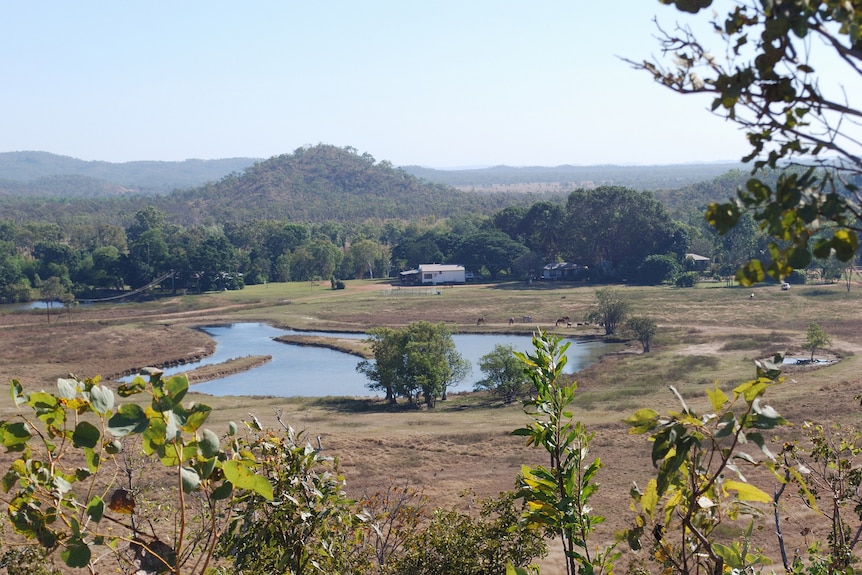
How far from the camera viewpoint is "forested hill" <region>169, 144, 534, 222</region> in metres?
143

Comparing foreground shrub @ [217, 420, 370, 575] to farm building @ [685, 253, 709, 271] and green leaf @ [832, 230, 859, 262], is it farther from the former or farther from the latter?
farm building @ [685, 253, 709, 271]

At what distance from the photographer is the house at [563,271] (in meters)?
73.7

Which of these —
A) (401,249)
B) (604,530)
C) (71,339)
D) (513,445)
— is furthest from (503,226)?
(604,530)

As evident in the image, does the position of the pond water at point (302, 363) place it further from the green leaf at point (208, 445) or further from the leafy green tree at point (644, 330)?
the green leaf at point (208, 445)

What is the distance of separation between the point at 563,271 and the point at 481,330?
2721cm

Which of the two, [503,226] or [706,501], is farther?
[503,226]

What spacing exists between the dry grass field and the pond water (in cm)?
165

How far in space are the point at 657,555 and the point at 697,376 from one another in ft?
100

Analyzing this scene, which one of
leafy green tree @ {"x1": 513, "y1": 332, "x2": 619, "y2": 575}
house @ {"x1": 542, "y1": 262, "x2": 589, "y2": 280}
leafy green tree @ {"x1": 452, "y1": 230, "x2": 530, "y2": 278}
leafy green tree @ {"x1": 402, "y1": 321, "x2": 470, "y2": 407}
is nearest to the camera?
leafy green tree @ {"x1": 513, "y1": 332, "x2": 619, "y2": 575}

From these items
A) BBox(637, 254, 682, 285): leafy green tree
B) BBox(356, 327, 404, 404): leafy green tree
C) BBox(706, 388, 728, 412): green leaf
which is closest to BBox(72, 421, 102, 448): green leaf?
BBox(706, 388, 728, 412): green leaf

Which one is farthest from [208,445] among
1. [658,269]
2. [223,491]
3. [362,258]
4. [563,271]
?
[362,258]

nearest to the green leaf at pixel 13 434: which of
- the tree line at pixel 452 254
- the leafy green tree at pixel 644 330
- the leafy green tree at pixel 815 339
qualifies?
the leafy green tree at pixel 815 339

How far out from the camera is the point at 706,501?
8.35ft

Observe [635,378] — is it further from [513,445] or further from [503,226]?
[503,226]
